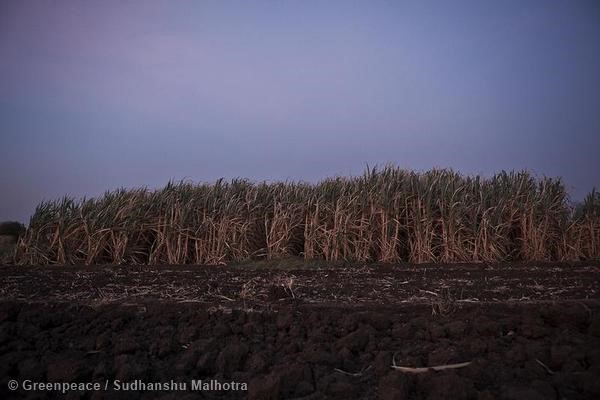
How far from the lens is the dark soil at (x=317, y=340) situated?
3.03 meters

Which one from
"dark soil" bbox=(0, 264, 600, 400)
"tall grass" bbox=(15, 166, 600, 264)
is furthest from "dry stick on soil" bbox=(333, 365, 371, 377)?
"tall grass" bbox=(15, 166, 600, 264)

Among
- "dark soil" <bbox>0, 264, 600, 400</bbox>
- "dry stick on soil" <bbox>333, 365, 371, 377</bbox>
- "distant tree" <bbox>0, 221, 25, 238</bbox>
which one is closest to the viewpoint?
"dark soil" <bbox>0, 264, 600, 400</bbox>

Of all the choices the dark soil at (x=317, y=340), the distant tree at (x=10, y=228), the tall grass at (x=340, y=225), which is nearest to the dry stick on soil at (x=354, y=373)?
the dark soil at (x=317, y=340)

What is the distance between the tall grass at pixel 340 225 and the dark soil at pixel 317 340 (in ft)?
14.2

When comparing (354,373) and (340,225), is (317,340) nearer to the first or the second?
(354,373)

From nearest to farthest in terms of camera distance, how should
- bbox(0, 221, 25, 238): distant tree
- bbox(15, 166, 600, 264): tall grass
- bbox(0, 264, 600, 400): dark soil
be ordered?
1. bbox(0, 264, 600, 400): dark soil
2. bbox(15, 166, 600, 264): tall grass
3. bbox(0, 221, 25, 238): distant tree

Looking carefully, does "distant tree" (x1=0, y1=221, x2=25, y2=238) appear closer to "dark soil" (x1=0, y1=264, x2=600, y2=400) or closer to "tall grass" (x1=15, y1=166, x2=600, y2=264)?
"tall grass" (x1=15, y1=166, x2=600, y2=264)

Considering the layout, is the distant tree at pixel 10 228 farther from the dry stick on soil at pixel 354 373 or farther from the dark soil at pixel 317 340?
the dry stick on soil at pixel 354 373

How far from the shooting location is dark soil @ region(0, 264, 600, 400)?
303 centimetres

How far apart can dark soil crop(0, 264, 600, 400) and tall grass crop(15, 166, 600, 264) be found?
14.2ft

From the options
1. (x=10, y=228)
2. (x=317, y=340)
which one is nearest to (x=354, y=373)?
(x=317, y=340)

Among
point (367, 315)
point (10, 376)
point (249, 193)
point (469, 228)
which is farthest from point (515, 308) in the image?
point (249, 193)

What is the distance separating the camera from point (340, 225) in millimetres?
10617

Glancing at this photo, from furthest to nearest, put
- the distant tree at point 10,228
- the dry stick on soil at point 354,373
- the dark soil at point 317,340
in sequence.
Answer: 1. the distant tree at point 10,228
2. the dry stick on soil at point 354,373
3. the dark soil at point 317,340
